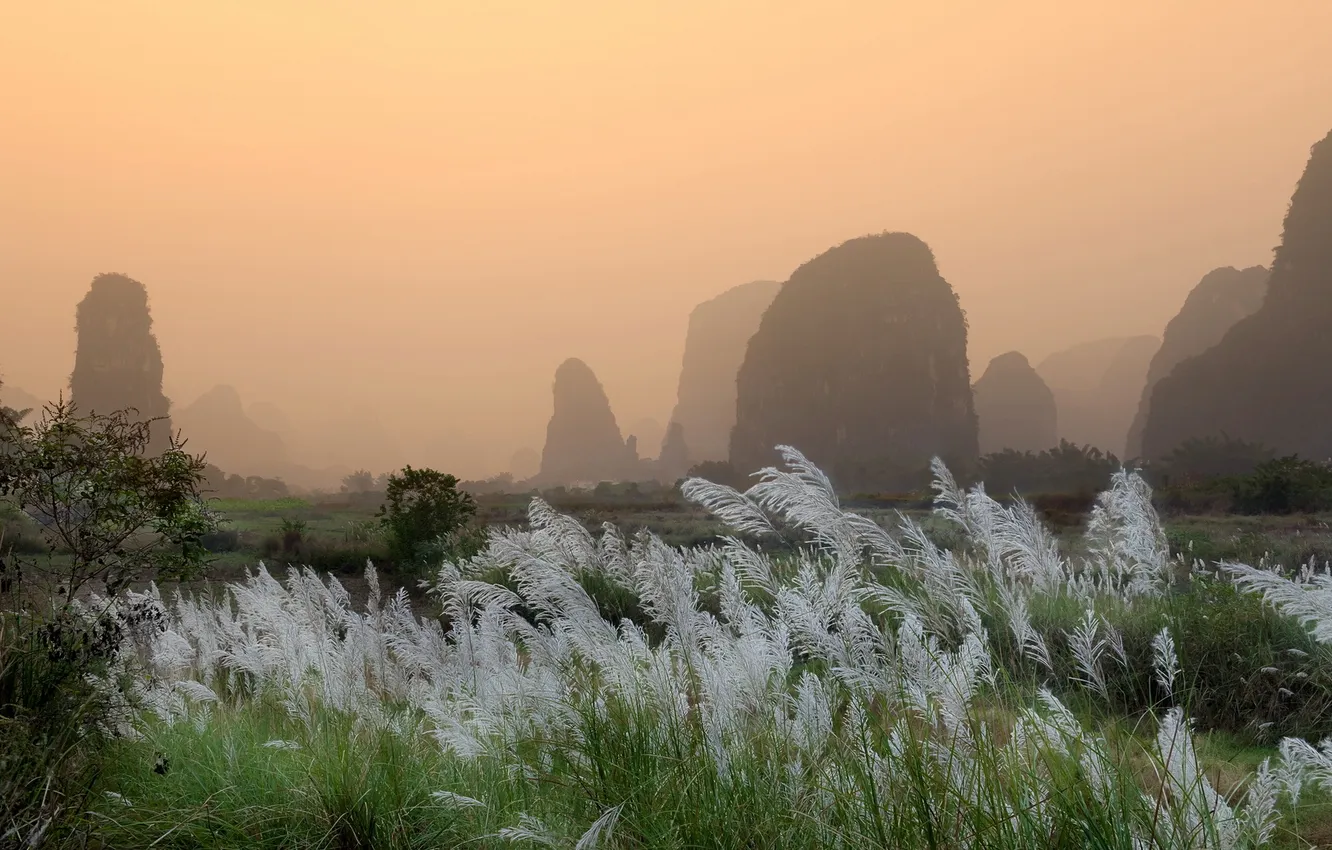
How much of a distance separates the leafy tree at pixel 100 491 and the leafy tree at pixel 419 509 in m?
10.8

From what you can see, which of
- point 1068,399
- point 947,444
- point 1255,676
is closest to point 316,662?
point 1255,676

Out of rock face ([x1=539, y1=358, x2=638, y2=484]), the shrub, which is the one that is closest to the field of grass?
the shrub

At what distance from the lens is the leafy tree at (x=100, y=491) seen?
220 inches

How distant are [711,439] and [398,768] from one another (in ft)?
455

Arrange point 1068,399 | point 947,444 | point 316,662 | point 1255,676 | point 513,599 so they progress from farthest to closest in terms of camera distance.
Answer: point 1068,399 < point 947,444 < point 1255,676 < point 316,662 < point 513,599

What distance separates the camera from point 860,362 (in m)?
108

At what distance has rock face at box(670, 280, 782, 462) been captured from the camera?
512 feet

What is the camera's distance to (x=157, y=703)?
573 cm

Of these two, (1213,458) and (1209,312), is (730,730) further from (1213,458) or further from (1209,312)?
(1209,312)

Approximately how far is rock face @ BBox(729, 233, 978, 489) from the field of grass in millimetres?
89939

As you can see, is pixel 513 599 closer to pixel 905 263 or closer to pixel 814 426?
pixel 814 426

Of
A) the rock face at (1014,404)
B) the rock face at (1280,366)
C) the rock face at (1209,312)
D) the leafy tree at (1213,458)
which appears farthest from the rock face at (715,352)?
the leafy tree at (1213,458)

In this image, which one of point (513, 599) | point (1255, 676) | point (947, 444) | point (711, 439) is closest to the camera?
point (513, 599)

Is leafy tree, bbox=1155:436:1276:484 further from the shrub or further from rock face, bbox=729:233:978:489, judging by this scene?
rock face, bbox=729:233:978:489
